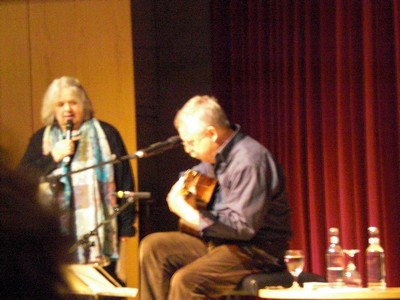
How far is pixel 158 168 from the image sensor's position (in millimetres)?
4344

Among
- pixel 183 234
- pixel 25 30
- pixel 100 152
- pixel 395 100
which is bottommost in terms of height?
pixel 183 234

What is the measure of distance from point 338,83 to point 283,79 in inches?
14.7

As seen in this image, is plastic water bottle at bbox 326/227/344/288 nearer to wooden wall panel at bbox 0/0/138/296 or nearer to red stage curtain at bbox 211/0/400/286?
red stage curtain at bbox 211/0/400/286

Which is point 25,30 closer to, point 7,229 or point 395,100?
point 395,100

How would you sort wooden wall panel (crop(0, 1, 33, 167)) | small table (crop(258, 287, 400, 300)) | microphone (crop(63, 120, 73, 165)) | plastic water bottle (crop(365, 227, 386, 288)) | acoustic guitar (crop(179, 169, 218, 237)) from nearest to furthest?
small table (crop(258, 287, 400, 300)), acoustic guitar (crop(179, 169, 218, 237)), plastic water bottle (crop(365, 227, 386, 288)), microphone (crop(63, 120, 73, 165)), wooden wall panel (crop(0, 1, 33, 167))

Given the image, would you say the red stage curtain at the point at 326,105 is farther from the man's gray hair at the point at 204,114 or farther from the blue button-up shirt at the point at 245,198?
the man's gray hair at the point at 204,114

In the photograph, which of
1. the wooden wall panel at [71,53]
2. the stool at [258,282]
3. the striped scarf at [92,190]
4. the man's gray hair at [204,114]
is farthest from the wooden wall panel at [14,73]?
the stool at [258,282]

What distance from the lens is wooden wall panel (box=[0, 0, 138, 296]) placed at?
145 inches

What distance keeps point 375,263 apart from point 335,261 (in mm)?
203

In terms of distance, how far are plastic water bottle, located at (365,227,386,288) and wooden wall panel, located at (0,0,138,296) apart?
1270 mm

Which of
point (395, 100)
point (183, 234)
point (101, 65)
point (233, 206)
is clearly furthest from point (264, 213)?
point (101, 65)

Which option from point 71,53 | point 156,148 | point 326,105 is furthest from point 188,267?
point 71,53

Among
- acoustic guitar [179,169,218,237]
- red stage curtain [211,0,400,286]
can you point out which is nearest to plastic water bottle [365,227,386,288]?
red stage curtain [211,0,400,286]

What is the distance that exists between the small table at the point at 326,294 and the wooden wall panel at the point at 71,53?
47.1 inches
